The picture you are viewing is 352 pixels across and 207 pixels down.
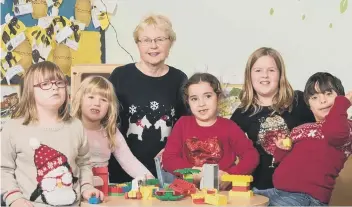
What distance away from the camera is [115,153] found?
203 centimetres

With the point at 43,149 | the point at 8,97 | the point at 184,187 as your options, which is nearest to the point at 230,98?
the point at 184,187

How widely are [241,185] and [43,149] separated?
2.02 feet

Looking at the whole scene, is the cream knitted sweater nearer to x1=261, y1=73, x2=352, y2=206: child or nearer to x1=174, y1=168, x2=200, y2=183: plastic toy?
x1=174, y1=168, x2=200, y2=183: plastic toy

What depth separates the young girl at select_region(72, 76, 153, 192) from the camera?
1.91 m

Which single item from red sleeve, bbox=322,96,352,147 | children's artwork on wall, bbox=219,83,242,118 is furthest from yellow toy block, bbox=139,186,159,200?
children's artwork on wall, bbox=219,83,242,118

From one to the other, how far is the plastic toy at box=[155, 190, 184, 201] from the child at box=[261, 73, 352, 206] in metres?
0.35

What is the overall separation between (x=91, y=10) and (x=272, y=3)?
85 centimetres

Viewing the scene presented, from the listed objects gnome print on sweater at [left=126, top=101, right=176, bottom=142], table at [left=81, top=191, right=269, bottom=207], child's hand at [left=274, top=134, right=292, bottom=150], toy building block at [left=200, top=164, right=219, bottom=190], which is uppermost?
gnome print on sweater at [left=126, top=101, right=176, bottom=142]

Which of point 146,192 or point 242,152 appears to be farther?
point 242,152

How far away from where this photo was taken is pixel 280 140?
185 cm

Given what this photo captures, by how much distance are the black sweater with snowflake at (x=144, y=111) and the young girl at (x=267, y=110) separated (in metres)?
0.28

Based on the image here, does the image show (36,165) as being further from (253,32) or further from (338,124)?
(253,32)

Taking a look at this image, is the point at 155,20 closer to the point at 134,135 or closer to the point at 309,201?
the point at 134,135

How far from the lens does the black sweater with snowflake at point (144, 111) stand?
212 centimetres
